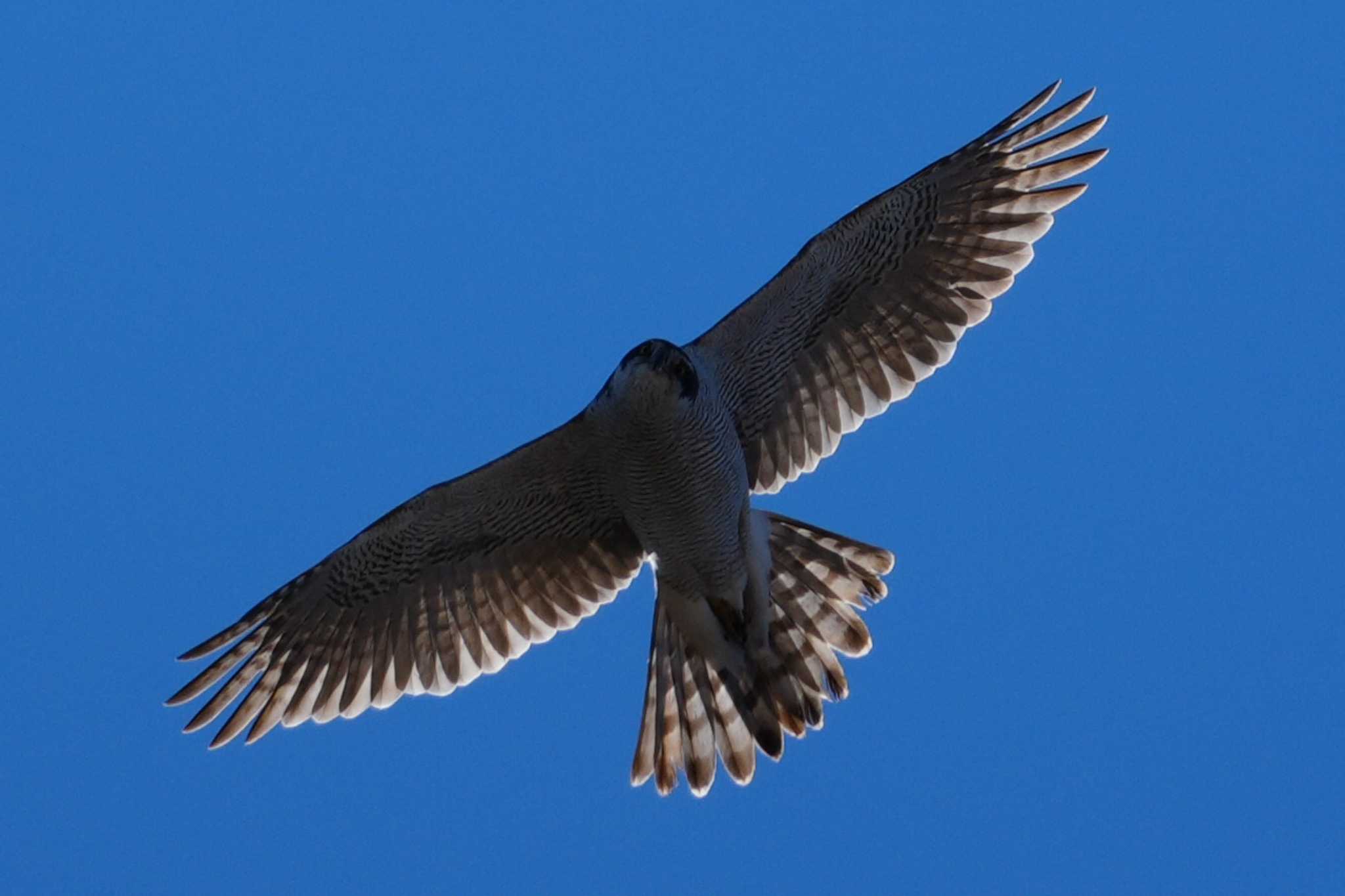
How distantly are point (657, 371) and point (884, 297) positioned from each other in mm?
1658

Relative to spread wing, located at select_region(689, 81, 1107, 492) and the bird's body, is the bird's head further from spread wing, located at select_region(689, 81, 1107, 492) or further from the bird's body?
spread wing, located at select_region(689, 81, 1107, 492)

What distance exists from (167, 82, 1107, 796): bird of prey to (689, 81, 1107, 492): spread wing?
1 cm

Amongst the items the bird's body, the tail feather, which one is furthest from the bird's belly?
the tail feather

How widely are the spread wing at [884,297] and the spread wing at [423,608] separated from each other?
38.1 inches

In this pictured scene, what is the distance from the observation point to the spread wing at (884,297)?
988 cm

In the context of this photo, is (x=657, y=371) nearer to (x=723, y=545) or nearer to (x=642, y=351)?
(x=642, y=351)

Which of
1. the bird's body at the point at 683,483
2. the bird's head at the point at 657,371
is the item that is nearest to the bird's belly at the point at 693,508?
the bird's body at the point at 683,483

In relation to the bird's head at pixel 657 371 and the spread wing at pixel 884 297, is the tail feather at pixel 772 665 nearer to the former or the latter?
the spread wing at pixel 884 297

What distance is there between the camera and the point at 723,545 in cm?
967

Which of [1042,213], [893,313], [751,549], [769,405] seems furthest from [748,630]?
[1042,213]

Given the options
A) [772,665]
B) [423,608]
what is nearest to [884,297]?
[772,665]

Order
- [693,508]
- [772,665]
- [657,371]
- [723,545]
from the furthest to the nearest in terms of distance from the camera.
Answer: [772,665] → [723,545] → [693,508] → [657,371]

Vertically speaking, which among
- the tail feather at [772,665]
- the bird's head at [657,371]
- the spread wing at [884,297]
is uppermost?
the spread wing at [884,297]

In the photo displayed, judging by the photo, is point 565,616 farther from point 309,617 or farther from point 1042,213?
point 1042,213
